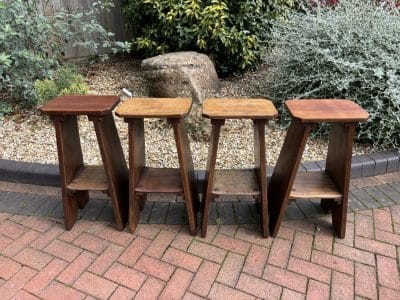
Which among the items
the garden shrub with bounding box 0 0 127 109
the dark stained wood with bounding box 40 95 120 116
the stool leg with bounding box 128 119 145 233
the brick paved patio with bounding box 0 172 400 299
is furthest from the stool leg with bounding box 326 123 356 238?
the garden shrub with bounding box 0 0 127 109

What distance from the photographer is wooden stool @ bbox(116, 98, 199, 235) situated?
2072 millimetres

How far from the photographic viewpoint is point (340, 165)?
225 centimetres

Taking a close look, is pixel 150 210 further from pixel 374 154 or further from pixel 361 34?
pixel 361 34

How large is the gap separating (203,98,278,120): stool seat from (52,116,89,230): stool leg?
35.2 inches

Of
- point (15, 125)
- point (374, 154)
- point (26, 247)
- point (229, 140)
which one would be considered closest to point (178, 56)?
point (229, 140)

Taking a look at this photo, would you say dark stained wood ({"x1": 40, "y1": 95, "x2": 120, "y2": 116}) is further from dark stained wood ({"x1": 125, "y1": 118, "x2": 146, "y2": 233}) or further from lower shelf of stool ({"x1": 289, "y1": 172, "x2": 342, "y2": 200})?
lower shelf of stool ({"x1": 289, "y1": 172, "x2": 342, "y2": 200})

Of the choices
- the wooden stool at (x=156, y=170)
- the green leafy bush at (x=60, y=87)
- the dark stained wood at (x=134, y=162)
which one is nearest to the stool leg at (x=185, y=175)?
the wooden stool at (x=156, y=170)

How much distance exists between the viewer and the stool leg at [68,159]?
2.25 meters

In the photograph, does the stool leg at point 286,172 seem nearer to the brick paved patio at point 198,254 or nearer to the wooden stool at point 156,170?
the brick paved patio at point 198,254

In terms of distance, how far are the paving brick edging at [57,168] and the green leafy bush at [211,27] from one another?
2.08 m

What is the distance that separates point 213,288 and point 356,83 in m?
2.37

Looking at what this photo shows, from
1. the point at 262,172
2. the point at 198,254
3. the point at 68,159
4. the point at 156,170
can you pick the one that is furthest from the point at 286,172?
the point at 68,159

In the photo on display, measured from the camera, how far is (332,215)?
95.6 inches

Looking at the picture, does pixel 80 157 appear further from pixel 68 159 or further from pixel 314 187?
pixel 314 187
